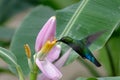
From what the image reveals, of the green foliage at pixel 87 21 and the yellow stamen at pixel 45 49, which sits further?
the green foliage at pixel 87 21

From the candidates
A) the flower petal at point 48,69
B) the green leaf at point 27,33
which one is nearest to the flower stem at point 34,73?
the flower petal at point 48,69

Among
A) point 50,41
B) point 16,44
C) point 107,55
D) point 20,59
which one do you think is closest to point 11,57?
point 50,41

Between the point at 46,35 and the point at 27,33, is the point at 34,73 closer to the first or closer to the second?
the point at 46,35

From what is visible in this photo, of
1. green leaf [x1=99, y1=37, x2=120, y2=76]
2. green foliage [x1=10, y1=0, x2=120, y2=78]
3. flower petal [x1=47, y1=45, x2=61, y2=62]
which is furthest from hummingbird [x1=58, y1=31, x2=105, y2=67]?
green leaf [x1=99, y1=37, x2=120, y2=76]

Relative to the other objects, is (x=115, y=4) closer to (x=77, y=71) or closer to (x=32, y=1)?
(x=32, y=1)

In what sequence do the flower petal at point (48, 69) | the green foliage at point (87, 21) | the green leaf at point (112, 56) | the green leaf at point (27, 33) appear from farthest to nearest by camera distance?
1. the green leaf at point (112, 56)
2. the green leaf at point (27, 33)
3. the green foliage at point (87, 21)
4. the flower petal at point (48, 69)

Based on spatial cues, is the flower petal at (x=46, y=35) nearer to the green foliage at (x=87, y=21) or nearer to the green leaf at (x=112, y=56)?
the green foliage at (x=87, y=21)
